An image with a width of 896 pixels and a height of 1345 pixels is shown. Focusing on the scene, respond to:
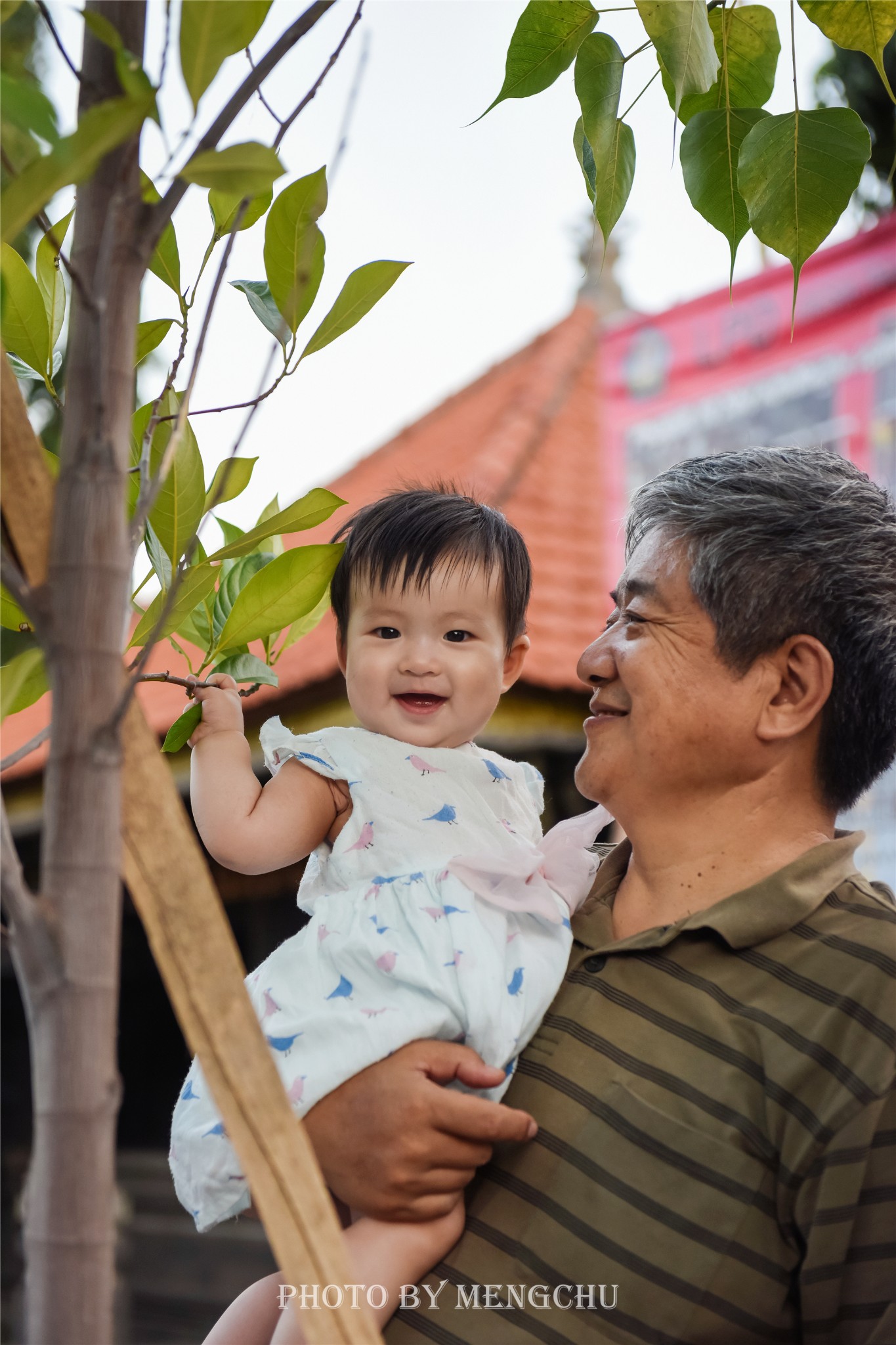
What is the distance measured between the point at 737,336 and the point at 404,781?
2.75 m

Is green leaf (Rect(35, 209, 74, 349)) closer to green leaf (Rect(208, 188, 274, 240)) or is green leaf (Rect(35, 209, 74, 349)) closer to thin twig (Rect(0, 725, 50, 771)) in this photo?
green leaf (Rect(208, 188, 274, 240))

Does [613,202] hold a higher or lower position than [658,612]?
higher

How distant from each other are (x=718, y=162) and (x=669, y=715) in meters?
0.57

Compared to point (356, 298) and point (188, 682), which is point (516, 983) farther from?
point (356, 298)

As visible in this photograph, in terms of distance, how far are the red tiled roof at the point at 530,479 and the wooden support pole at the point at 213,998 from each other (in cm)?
220

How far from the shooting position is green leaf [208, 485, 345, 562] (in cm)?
90

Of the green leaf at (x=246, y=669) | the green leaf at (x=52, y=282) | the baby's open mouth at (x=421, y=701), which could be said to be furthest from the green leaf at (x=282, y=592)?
the baby's open mouth at (x=421, y=701)

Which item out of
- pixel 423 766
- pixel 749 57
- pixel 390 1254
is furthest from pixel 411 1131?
pixel 749 57

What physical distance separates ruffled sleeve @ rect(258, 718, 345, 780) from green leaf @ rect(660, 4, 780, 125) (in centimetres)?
72

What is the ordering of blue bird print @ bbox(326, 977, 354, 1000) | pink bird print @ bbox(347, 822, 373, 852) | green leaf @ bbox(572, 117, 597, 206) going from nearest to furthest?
1. green leaf @ bbox(572, 117, 597, 206)
2. blue bird print @ bbox(326, 977, 354, 1000)
3. pink bird print @ bbox(347, 822, 373, 852)

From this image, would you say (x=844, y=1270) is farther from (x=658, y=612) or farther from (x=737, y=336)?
(x=737, y=336)

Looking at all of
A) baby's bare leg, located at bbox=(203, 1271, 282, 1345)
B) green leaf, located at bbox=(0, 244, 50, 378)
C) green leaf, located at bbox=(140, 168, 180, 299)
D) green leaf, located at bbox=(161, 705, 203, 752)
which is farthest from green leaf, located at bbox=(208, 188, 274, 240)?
baby's bare leg, located at bbox=(203, 1271, 282, 1345)

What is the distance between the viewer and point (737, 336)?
3629 mm

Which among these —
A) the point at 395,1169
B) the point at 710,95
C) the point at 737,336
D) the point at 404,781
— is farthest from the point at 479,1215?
the point at 737,336
